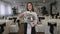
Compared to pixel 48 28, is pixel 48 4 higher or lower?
higher

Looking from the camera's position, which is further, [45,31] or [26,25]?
[45,31]

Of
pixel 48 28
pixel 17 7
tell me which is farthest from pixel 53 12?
pixel 48 28

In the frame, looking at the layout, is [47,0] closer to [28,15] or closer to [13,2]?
[13,2]

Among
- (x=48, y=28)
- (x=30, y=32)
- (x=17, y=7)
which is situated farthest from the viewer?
(x=17, y=7)

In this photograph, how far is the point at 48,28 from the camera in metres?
5.32

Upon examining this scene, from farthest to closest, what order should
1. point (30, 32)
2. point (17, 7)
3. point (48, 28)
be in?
point (17, 7)
point (48, 28)
point (30, 32)

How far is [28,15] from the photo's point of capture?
2.46 metres

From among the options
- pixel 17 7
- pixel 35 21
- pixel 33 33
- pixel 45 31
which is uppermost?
pixel 17 7

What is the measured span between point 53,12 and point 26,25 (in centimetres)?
695

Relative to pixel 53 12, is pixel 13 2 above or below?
above

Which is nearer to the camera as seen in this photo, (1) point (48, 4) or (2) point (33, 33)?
(2) point (33, 33)

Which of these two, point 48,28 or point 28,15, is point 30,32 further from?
point 48,28

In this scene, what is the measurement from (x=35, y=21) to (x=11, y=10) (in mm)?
6890

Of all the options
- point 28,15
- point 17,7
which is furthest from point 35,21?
point 17,7
